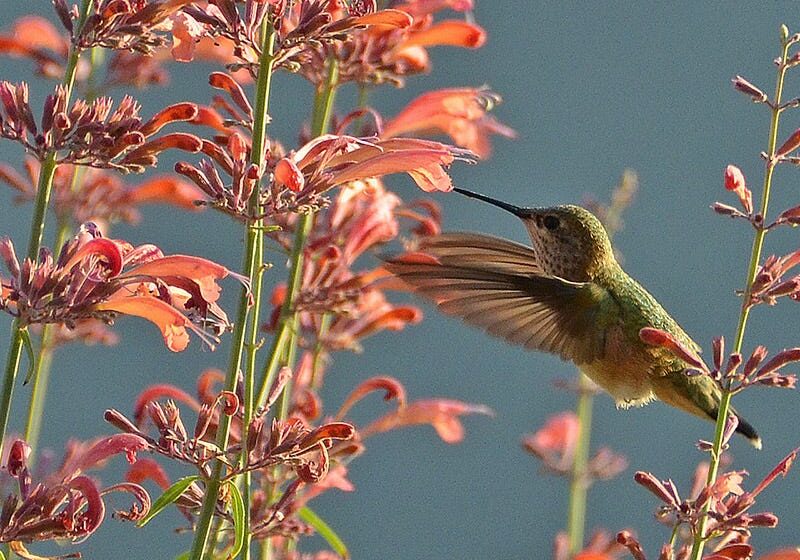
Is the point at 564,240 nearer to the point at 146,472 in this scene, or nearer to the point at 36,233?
the point at 146,472

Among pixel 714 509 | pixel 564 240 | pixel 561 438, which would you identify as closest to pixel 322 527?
pixel 714 509

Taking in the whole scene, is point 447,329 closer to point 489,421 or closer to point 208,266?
point 489,421

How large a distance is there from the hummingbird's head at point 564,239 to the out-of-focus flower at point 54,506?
1581 millimetres

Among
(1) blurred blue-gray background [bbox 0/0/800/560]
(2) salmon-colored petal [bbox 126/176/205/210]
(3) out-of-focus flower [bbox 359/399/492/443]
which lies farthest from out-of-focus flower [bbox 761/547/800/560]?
(1) blurred blue-gray background [bbox 0/0/800/560]

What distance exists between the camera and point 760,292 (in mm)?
2803

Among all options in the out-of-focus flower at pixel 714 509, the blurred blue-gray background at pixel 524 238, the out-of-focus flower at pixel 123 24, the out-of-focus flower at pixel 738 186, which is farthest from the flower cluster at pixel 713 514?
Answer: the blurred blue-gray background at pixel 524 238

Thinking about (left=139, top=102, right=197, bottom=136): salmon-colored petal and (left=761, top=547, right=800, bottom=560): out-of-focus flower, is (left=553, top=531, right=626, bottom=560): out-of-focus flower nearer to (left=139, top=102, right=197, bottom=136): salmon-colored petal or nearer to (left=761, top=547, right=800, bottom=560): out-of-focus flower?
(left=761, top=547, right=800, bottom=560): out-of-focus flower

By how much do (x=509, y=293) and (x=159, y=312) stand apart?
4.01 ft

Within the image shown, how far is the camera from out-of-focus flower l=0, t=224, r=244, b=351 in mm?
2693

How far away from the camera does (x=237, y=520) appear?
105 inches

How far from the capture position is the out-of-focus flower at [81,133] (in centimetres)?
280

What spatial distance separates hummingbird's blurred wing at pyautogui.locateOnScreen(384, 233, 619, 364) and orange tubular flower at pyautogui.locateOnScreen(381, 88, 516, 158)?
0.43 metres

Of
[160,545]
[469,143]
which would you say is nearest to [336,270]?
[469,143]

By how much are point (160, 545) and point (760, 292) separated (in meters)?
5.14
